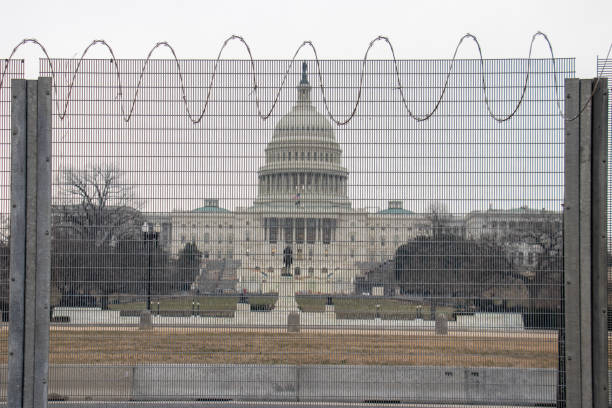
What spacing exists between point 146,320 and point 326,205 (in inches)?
105

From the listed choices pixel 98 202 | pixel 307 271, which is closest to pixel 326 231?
pixel 307 271

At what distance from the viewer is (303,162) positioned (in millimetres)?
8648

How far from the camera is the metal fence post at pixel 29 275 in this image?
786 cm

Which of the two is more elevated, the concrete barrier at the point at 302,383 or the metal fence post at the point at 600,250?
the metal fence post at the point at 600,250

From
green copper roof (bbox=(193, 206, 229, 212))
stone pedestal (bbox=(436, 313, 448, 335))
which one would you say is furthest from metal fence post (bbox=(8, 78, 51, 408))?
stone pedestal (bbox=(436, 313, 448, 335))

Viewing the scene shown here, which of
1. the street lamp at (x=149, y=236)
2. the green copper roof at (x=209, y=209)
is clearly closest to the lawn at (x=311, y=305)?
A: the street lamp at (x=149, y=236)

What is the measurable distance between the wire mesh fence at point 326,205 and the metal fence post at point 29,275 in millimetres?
436

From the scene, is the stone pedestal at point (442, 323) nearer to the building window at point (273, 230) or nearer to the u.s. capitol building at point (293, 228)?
the u.s. capitol building at point (293, 228)

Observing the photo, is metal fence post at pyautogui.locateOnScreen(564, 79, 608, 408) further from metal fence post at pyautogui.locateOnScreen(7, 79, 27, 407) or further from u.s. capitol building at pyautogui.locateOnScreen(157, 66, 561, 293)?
metal fence post at pyautogui.locateOnScreen(7, 79, 27, 407)

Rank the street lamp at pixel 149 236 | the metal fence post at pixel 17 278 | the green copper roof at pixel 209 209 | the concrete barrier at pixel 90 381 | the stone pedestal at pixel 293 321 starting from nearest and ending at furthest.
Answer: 1. the metal fence post at pixel 17 278
2. the stone pedestal at pixel 293 321
3. the street lamp at pixel 149 236
4. the green copper roof at pixel 209 209
5. the concrete barrier at pixel 90 381

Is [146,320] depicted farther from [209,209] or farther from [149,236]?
[209,209]

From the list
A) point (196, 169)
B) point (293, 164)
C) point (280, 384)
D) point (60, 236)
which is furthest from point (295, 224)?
point (60, 236)

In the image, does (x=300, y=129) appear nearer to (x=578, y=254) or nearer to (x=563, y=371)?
(x=578, y=254)

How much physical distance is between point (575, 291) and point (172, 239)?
187 inches
